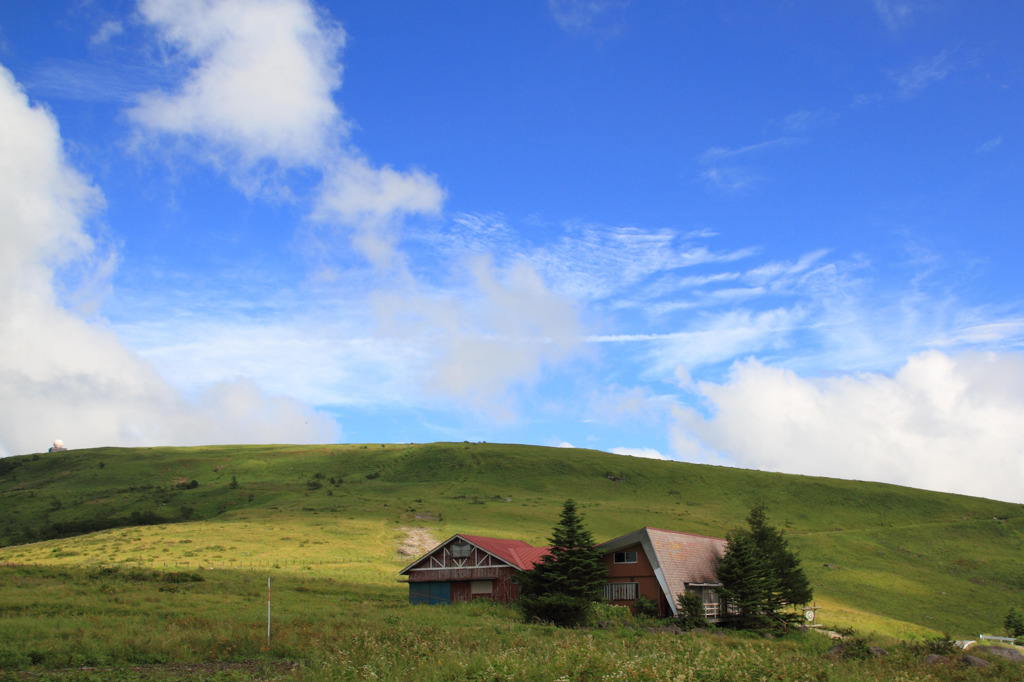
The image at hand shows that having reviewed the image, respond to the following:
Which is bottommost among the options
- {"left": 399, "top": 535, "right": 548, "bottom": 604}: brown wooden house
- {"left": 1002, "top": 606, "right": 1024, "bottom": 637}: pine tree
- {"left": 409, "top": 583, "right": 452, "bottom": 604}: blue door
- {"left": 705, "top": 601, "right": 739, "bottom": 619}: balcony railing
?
{"left": 1002, "top": 606, "right": 1024, "bottom": 637}: pine tree

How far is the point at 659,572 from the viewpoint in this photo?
44.3 meters

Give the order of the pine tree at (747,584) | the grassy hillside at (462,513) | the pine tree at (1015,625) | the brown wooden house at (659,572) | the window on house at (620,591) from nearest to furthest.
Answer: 1. the pine tree at (747,584)
2. the brown wooden house at (659,572)
3. the window on house at (620,591)
4. the pine tree at (1015,625)
5. the grassy hillside at (462,513)

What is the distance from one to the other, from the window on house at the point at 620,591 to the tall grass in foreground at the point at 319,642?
727 cm

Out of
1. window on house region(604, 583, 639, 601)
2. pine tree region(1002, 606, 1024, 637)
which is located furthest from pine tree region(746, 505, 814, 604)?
pine tree region(1002, 606, 1024, 637)

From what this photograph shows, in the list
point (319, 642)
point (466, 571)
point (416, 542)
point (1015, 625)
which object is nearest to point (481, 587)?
point (466, 571)

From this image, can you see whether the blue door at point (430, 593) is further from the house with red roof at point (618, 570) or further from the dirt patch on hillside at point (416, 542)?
the dirt patch on hillside at point (416, 542)

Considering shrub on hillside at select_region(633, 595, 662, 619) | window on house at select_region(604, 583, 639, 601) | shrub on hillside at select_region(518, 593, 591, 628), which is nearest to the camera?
shrub on hillside at select_region(518, 593, 591, 628)

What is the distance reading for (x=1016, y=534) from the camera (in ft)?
309

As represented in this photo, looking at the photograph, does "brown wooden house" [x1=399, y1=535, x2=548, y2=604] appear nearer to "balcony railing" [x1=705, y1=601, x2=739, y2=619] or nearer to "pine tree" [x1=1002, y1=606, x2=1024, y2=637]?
"balcony railing" [x1=705, y1=601, x2=739, y2=619]

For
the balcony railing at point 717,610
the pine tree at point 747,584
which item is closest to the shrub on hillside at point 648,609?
the balcony railing at point 717,610

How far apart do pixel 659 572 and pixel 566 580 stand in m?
7.62

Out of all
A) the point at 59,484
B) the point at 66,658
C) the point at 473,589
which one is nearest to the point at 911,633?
the point at 473,589

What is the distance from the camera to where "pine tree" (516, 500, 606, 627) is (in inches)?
1485

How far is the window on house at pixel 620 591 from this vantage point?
45934 mm
